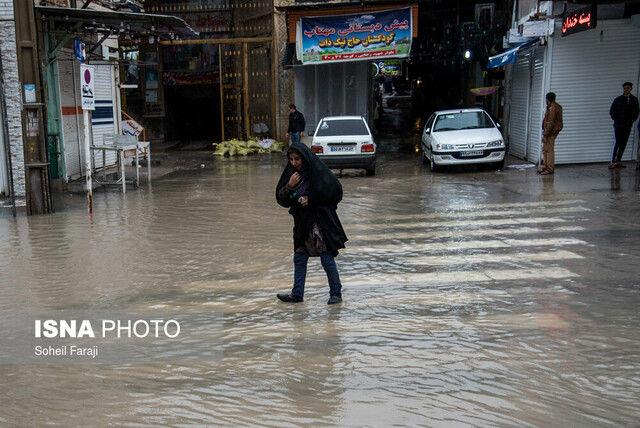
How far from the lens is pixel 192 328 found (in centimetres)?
562

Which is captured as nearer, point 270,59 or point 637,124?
point 637,124

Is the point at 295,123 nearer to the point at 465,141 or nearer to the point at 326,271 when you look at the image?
the point at 465,141

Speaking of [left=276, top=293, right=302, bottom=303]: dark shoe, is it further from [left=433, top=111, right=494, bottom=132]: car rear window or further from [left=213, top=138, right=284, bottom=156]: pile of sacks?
[left=213, top=138, right=284, bottom=156]: pile of sacks

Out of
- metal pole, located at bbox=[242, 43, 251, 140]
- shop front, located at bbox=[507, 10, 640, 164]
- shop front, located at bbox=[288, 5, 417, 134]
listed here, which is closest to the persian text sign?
shop front, located at bbox=[288, 5, 417, 134]

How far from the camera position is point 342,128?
16.5 meters

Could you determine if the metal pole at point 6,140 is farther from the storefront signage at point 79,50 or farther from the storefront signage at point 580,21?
the storefront signage at point 580,21

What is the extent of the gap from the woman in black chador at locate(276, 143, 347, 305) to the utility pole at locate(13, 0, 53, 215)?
675 centimetres

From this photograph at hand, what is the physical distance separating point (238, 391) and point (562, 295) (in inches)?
141

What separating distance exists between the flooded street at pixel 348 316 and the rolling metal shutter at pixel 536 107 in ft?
19.0

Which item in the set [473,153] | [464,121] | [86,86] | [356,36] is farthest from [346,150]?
[356,36]

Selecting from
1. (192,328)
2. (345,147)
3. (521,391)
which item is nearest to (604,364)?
(521,391)

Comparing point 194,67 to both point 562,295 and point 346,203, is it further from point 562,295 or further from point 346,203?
point 562,295

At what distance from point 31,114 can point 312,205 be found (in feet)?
23.3

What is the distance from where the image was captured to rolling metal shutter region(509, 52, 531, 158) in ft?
60.4
